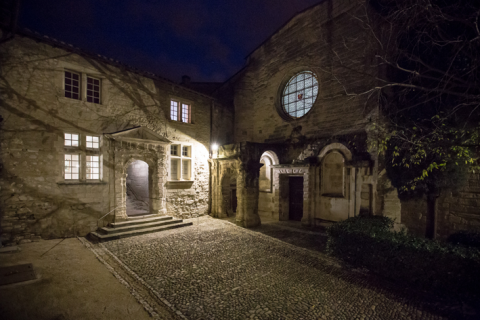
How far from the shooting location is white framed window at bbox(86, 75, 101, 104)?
8.80m

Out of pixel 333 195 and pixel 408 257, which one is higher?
pixel 333 195

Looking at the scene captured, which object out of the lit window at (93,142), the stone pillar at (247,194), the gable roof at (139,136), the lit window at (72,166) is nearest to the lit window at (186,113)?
the gable roof at (139,136)

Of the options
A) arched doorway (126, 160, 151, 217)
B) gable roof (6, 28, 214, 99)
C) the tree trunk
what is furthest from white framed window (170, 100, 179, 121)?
the tree trunk

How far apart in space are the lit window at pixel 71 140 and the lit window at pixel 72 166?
42cm

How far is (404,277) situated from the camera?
5047 millimetres

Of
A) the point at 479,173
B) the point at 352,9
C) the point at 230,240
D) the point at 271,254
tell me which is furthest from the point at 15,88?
the point at 479,173

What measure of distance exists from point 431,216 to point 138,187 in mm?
13665

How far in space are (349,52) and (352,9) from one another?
5.94ft

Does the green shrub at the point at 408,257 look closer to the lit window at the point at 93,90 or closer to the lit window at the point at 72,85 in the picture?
the lit window at the point at 93,90

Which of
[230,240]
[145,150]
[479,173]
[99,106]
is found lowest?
[230,240]

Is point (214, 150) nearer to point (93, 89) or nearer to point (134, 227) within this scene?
point (134, 227)

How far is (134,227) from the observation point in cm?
888

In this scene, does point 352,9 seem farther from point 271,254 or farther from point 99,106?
point 99,106

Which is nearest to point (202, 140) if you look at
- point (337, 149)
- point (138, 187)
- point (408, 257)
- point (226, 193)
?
point (226, 193)
